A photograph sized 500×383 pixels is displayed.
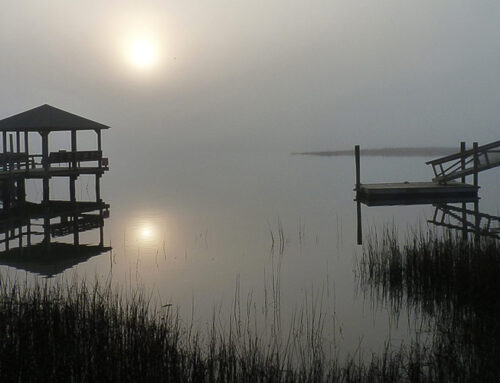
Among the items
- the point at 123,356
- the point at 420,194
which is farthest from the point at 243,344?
the point at 420,194

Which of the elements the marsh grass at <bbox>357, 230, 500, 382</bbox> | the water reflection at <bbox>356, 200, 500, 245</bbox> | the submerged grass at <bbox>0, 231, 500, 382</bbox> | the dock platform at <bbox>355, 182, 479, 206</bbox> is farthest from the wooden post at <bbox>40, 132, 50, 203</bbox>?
the submerged grass at <bbox>0, 231, 500, 382</bbox>

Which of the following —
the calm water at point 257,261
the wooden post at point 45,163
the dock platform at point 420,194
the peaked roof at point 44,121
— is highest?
the peaked roof at point 44,121

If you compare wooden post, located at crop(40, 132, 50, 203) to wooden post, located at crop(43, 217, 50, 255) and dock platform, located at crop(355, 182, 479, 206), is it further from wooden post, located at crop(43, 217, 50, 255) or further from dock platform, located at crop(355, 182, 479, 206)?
→ dock platform, located at crop(355, 182, 479, 206)

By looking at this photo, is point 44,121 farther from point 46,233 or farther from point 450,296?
point 450,296

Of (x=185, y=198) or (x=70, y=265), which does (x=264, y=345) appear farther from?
(x=185, y=198)

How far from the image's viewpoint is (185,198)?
3269 cm

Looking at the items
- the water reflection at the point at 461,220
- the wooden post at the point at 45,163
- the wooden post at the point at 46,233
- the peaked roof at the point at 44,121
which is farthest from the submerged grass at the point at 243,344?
the peaked roof at the point at 44,121

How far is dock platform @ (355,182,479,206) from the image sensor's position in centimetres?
2453

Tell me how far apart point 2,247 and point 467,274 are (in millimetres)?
12272

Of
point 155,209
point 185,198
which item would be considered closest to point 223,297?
point 155,209

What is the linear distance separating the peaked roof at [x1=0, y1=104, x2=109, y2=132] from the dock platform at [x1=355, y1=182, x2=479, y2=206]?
13125 mm

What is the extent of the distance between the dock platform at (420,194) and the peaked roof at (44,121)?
43.1 feet

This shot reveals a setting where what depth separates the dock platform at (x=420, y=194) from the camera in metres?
24.5

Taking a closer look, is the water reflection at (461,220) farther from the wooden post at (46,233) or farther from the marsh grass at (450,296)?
the wooden post at (46,233)
